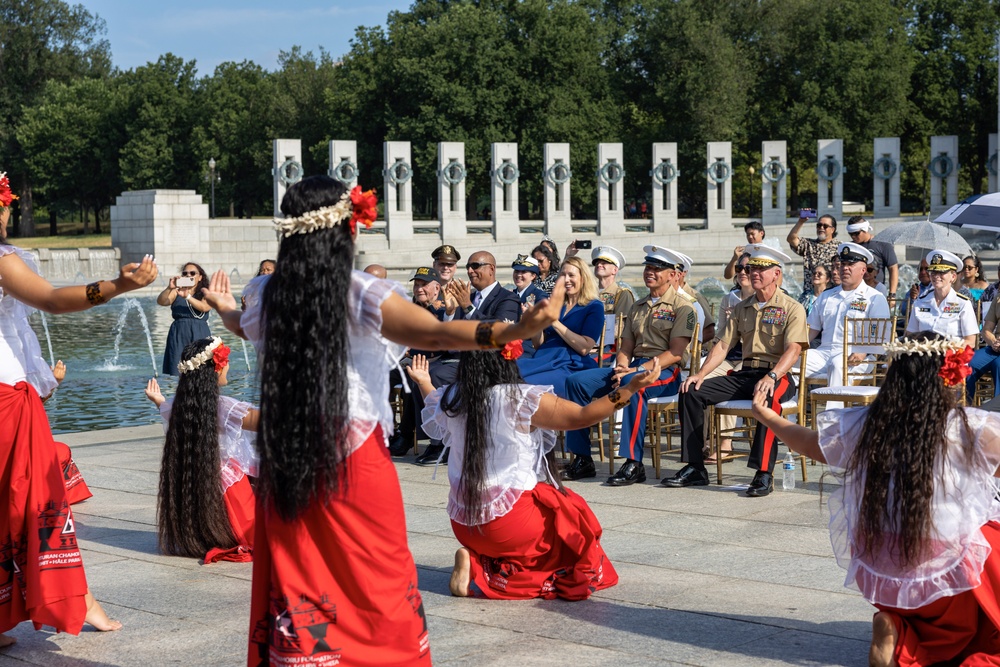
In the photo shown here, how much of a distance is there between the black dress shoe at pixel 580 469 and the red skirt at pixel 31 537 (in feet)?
14.1

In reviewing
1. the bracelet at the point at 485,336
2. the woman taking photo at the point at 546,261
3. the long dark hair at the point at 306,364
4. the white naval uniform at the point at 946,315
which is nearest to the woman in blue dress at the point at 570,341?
the woman taking photo at the point at 546,261

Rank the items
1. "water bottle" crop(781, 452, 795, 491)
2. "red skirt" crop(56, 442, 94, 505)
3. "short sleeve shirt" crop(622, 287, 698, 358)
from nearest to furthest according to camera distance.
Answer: "red skirt" crop(56, 442, 94, 505) → "water bottle" crop(781, 452, 795, 491) → "short sleeve shirt" crop(622, 287, 698, 358)

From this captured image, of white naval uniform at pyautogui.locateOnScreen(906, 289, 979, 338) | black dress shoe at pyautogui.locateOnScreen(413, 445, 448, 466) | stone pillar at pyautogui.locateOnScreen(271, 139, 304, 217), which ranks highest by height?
stone pillar at pyautogui.locateOnScreen(271, 139, 304, 217)

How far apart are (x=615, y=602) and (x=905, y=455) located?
1520 millimetres

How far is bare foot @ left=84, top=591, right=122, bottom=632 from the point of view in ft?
15.2

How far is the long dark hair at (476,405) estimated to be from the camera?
16.9 ft

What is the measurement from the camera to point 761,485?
745 centimetres

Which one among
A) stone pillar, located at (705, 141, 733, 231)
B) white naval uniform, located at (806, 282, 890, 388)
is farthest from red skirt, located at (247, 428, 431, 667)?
stone pillar, located at (705, 141, 733, 231)

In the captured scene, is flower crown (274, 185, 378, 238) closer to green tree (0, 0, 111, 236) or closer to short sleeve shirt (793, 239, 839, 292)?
short sleeve shirt (793, 239, 839, 292)

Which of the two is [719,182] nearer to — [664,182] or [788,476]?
[664,182]

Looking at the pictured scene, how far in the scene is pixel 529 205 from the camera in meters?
50.4

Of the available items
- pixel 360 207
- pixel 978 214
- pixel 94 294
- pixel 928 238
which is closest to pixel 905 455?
pixel 360 207

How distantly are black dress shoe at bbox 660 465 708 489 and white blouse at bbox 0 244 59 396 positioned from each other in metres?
4.39

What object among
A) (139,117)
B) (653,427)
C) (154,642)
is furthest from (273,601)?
(139,117)
